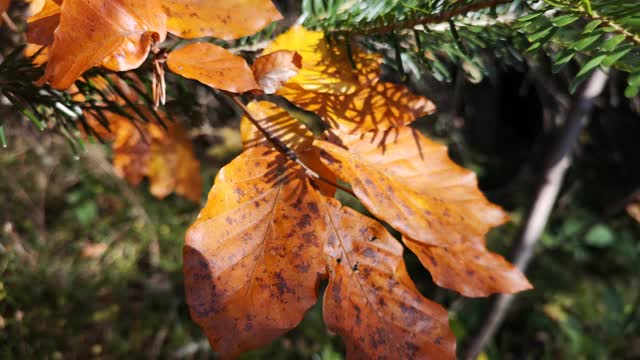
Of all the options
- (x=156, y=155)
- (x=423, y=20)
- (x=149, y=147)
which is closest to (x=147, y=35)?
(x=423, y=20)

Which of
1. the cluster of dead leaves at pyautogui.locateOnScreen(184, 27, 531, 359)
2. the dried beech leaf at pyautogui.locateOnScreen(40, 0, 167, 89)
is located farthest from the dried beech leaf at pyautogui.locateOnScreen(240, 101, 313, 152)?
the dried beech leaf at pyautogui.locateOnScreen(40, 0, 167, 89)

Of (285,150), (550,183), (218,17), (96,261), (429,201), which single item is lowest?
(550,183)

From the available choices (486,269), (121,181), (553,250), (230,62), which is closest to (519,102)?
(553,250)

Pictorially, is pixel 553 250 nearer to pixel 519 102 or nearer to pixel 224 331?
pixel 519 102

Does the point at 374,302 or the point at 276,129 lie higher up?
the point at 276,129

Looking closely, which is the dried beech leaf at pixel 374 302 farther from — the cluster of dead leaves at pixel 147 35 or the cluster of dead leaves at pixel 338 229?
the cluster of dead leaves at pixel 147 35

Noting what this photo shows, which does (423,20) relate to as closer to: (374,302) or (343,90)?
(343,90)
